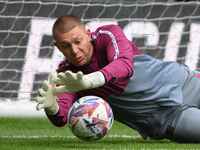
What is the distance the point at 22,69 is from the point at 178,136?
2991mm

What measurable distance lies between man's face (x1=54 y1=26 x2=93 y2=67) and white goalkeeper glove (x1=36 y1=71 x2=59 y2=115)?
280mm

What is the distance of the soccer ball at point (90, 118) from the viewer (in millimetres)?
2752

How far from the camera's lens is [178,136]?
336cm

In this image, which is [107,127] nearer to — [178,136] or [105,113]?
[105,113]

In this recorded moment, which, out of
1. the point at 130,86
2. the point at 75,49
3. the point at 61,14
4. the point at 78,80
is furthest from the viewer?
the point at 61,14

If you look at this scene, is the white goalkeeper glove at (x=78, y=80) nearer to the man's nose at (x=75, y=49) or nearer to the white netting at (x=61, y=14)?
the man's nose at (x=75, y=49)

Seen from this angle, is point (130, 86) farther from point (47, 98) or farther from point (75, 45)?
point (47, 98)

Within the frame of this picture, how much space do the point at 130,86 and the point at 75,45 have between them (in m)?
0.60

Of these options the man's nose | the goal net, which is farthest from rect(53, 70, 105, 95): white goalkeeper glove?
the goal net

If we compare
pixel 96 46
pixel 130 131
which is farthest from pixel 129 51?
pixel 130 131

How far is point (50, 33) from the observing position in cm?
576

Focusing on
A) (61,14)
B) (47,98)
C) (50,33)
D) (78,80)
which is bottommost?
(50,33)

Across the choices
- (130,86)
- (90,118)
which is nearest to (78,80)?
(90,118)

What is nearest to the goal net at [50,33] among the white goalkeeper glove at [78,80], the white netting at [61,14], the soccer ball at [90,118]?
the white netting at [61,14]
